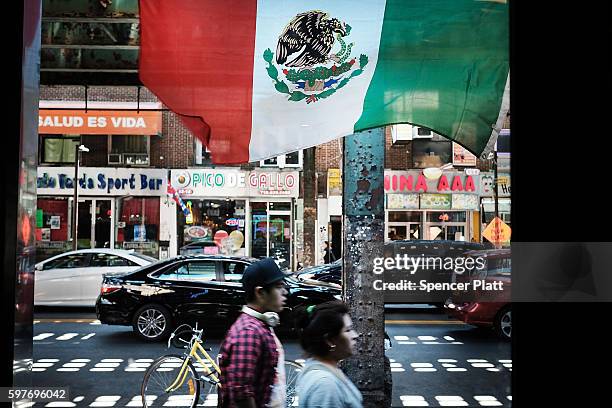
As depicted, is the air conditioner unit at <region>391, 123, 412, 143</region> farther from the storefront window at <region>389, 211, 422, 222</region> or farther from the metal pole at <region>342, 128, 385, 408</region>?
the metal pole at <region>342, 128, 385, 408</region>

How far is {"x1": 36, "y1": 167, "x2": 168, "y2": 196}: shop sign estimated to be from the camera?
22.2 meters

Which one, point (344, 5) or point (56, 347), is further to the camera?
point (56, 347)

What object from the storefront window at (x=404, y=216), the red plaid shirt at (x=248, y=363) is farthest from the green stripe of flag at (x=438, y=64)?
the storefront window at (x=404, y=216)

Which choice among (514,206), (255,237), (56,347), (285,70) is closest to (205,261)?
(56,347)

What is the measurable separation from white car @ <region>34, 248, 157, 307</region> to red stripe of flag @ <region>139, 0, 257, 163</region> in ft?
32.5

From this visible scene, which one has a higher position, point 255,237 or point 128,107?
point 128,107

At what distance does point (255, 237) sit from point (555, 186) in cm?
1933

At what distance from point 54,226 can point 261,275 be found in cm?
2086

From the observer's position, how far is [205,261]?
35.6 feet

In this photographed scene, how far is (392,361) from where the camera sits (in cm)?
916

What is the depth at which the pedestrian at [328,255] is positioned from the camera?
19.0m

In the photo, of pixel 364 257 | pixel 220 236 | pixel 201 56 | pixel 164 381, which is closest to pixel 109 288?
pixel 164 381

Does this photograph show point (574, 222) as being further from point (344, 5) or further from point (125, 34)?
point (125, 34)

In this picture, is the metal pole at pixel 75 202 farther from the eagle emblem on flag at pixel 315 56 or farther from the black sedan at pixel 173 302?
the eagle emblem on flag at pixel 315 56
